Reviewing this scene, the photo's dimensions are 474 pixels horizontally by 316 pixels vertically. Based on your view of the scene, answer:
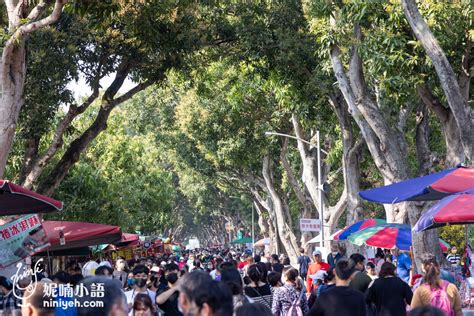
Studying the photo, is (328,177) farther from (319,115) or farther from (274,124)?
(319,115)

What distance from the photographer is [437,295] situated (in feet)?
32.8

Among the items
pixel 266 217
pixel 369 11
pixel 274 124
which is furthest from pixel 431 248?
pixel 266 217

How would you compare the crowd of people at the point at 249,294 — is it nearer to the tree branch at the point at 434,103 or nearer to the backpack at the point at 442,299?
the backpack at the point at 442,299

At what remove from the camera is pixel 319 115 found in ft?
84.6

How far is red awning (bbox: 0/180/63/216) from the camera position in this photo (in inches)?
437

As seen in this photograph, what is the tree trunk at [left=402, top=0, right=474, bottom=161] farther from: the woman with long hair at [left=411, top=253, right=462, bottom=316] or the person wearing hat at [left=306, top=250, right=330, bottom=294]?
the woman with long hair at [left=411, top=253, right=462, bottom=316]

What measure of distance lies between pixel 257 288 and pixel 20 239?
14.2 feet

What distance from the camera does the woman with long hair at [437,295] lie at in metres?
9.96

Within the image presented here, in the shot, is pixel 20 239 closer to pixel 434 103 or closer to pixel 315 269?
pixel 315 269

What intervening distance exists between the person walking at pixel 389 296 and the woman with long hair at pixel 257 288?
1551mm

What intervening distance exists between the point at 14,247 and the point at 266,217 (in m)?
41.0

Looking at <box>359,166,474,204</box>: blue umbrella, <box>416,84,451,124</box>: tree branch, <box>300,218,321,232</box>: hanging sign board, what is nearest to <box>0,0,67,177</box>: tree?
<box>359,166,474,204</box>: blue umbrella

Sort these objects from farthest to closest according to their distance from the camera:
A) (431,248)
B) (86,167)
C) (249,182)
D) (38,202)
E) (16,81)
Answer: (249,182), (86,167), (431,248), (16,81), (38,202)

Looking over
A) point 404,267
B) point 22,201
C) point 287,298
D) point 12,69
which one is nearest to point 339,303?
point 287,298
